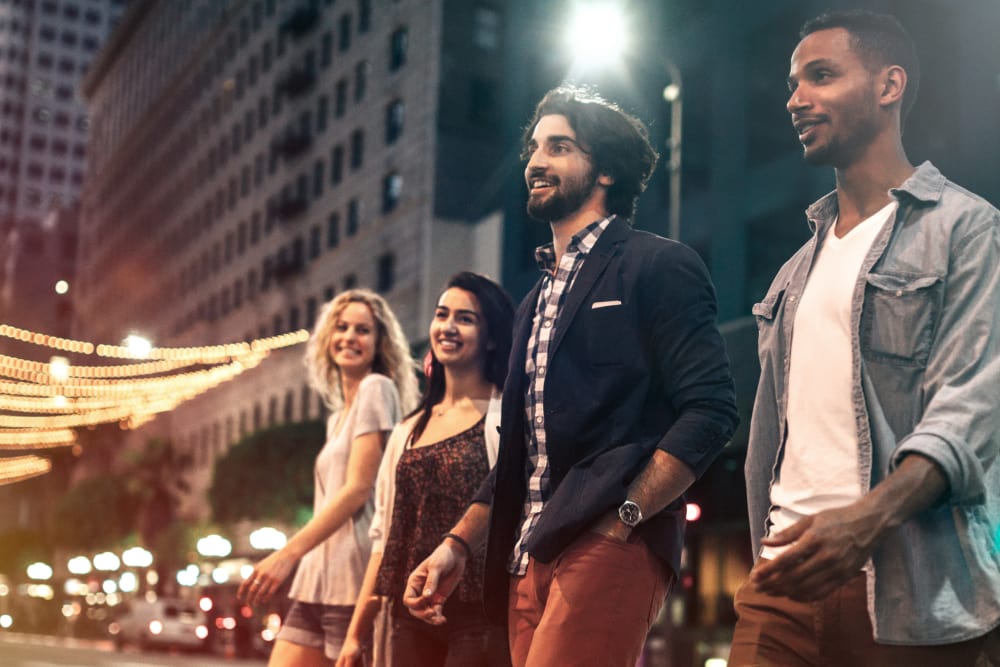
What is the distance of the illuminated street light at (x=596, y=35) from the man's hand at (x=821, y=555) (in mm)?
16566

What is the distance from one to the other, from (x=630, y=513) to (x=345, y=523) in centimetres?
275

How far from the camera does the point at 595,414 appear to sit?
3645 millimetres

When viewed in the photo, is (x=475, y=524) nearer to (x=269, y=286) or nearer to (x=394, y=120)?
(x=394, y=120)

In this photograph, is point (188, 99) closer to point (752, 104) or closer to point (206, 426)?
point (206, 426)

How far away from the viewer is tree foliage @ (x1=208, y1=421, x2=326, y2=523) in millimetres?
48031

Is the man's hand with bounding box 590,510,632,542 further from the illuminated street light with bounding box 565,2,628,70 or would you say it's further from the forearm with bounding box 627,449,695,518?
the illuminated street light with bounding box 565,2,628,70

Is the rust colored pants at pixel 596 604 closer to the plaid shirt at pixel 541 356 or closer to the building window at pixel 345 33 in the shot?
the plaid shirt at pixel 541 356

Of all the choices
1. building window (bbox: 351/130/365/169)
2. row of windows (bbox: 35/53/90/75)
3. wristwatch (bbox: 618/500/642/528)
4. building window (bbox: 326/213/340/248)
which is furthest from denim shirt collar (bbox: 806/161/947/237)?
row of windows (bbox: 35/53/90/75)

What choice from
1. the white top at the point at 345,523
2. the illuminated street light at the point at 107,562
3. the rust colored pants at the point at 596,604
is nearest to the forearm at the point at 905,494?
the rust colored pants at the point at 596,604

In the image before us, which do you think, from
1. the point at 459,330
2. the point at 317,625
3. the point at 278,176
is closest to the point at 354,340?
Result: the point at 459,330

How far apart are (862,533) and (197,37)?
8082 centimetres

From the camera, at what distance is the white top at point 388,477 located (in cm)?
532

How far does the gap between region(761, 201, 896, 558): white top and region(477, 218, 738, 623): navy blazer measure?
372 millimetres

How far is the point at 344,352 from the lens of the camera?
629 centimetres
